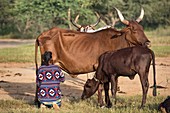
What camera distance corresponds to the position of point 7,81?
15492 mm

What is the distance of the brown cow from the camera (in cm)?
1116

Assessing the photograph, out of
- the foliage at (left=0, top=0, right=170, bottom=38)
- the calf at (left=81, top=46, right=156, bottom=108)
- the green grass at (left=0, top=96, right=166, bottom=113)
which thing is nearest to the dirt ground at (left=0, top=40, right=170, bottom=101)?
the green grass at (left=0, top=96, right=166, bottom=113)

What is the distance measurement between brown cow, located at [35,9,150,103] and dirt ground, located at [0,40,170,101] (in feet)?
5.07

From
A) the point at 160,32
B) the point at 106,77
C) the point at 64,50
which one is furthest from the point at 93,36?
the point at 160,32

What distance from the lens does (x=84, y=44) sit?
11422 millimetres

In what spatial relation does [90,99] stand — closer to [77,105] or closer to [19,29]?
[77,105]

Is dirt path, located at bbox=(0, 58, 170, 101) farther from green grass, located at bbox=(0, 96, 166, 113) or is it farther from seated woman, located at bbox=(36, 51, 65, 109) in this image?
seated woman, located at bbox=(36, 51, 65, 109)

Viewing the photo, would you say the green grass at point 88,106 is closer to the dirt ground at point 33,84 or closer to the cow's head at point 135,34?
the dirt ground at point 33,84

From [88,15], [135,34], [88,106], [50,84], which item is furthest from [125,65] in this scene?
[88,15]

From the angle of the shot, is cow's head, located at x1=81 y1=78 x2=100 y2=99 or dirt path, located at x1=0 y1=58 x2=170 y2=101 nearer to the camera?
cow's head, located at x1=81 y1=78 x2=100 y2=99

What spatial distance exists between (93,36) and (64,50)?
80 centimetres

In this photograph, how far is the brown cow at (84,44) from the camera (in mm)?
11164

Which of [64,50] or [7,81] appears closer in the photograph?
[64,50]

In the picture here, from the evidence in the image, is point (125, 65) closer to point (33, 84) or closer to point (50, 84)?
point (50, 84)
